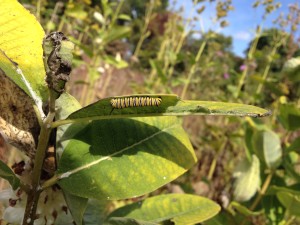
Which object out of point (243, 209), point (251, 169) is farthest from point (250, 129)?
point (243, 209)

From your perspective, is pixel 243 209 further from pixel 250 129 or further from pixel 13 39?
pixel 13 39

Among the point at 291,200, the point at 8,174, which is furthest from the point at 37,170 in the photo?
the point at 291,200

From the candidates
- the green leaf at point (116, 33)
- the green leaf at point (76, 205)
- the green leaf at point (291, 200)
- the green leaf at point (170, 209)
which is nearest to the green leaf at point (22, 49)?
the green leaf at point (76, 205)

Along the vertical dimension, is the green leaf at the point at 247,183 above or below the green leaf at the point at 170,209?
below

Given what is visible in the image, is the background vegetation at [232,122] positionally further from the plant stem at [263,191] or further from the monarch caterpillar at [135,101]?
the monarch caterpillar at [135,101]

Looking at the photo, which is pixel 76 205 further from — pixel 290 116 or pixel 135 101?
pixel 290 116

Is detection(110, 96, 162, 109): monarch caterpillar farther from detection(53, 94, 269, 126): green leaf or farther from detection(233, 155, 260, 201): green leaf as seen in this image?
detection(233, 155, 260, 201): green leaf
